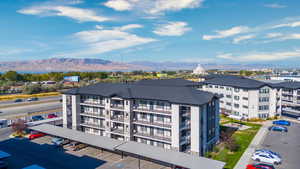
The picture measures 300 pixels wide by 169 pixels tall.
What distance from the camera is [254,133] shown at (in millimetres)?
49031

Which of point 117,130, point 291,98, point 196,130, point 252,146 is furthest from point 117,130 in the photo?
point 291,98

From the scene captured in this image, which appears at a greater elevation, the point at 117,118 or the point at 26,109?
the point at 117,118

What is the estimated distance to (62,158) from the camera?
1382 inches

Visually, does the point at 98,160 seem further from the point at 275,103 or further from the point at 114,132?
the point at 275,103

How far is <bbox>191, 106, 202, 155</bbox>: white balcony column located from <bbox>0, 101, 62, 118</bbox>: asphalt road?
190 ft

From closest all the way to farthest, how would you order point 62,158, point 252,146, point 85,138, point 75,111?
point 62,158 → point 85,138 → point 252,146 → point 75,111

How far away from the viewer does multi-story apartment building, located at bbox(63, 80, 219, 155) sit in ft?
112

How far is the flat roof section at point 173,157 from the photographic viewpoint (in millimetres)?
26438

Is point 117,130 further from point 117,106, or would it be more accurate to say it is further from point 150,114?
point 150,114

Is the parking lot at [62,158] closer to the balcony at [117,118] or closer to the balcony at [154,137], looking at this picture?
the balcony at [154,137]

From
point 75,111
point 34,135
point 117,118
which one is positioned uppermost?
point 75,111

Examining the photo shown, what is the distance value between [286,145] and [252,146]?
7512 mm

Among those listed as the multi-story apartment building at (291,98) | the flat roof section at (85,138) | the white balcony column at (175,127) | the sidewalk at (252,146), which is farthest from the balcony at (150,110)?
the multi-story apartment building at (291,98)

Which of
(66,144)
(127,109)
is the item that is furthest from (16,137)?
(127,109)
